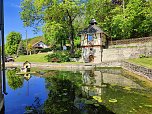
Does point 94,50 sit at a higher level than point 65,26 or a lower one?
lower

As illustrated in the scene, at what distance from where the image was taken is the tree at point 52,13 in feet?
139

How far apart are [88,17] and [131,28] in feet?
30.5

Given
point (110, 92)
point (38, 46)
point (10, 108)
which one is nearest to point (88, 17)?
point (110, 92)

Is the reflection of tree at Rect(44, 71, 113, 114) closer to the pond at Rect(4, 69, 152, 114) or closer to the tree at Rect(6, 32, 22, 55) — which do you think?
the pond at Rect(4, 69, 152, 114)

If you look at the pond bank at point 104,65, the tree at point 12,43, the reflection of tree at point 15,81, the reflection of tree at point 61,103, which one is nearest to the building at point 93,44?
the pond bank at point 104,65

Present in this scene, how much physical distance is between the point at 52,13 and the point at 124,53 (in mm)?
15570

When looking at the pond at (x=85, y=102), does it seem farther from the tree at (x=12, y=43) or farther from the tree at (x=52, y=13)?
the tree at (x=12, y=43)

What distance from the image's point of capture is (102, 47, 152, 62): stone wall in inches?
1486

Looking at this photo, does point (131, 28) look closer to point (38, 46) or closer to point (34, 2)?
point (34, 2)

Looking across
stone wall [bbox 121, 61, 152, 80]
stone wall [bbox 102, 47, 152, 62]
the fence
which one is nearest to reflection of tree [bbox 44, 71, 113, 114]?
stone wall [bbox 121, 61, 152, 80]

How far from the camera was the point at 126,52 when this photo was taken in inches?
1569

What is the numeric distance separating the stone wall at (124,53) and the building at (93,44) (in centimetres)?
134

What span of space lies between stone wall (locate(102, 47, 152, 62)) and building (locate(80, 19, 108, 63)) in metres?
1.34

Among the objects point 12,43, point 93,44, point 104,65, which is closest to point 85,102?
point 104,65
